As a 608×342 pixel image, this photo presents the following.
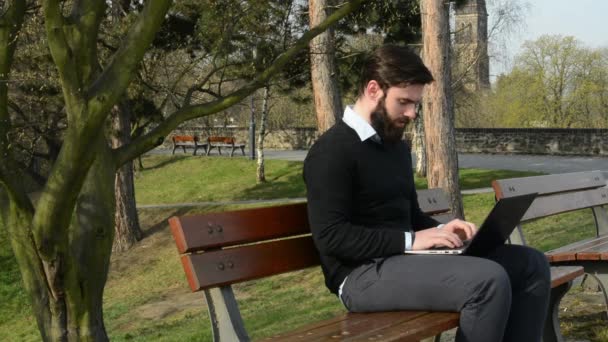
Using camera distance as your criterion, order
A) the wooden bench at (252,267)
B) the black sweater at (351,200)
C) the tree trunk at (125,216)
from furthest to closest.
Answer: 1. the tree trunk at (125,216)
2. the black sweater at (351,200)
3. the wooden bench at (252,267)

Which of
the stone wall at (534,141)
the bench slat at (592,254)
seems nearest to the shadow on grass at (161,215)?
the stone wall at (534,141)

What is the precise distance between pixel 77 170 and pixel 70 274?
1788mm

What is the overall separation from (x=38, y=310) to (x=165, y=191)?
71.3ft

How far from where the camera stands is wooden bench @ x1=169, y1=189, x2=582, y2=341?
11.1 ft

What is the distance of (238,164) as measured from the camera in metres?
33.8

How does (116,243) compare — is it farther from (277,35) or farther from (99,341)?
(99,341)

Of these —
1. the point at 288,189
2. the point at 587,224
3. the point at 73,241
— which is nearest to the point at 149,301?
the point at 73,241

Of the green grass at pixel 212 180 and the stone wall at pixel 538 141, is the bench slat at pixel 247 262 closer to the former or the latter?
the green grass at pixel 212 180

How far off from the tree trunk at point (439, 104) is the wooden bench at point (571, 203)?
5.60 metres

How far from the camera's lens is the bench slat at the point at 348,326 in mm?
3346

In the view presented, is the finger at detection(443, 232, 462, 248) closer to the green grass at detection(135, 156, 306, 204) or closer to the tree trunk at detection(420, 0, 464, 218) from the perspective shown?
the tree trunk at detection(420, 0, 464, 218)

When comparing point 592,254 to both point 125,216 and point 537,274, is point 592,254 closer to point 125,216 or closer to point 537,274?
point 537,274

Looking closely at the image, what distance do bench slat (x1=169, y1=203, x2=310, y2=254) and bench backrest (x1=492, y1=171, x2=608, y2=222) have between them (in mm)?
1650

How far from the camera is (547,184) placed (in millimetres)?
6039
